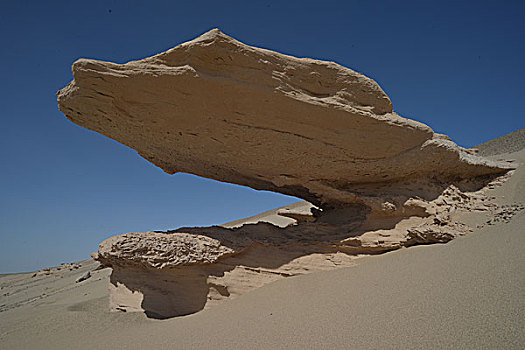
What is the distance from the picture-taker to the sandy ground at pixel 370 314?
2.42m

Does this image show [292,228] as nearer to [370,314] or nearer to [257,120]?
[257,120]

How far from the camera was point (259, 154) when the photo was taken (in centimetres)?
512

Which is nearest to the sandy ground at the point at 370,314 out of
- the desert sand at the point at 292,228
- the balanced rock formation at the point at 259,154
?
the desert sand at the point at 292,228

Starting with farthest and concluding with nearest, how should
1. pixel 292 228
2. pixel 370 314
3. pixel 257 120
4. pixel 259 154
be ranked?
pixel 292 228 → pixel 259 154 → pixel 257 120 → pixel 370 314

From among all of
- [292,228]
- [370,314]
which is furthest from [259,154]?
[370,314]

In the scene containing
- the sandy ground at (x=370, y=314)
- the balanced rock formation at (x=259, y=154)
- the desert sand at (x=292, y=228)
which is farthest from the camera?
the balanced rock formation at (x=259, y=154)

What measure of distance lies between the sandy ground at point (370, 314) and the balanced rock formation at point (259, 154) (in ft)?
1.54

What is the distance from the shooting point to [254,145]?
493 cm

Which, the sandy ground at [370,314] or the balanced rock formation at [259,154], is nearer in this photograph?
the sandy ground at [370,314]

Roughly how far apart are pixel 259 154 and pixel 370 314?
312 centimetres

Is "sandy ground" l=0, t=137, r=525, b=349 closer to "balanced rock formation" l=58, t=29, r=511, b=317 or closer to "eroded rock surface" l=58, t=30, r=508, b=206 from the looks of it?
"balanced rock formation" l=58, t=29, r=511, b=317

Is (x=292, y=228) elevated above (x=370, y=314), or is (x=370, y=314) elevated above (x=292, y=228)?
(x=292, y=228)

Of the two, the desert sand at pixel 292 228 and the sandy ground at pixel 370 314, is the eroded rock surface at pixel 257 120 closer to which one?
the desert sand at pixel 292 228

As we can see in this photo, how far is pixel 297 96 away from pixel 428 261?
10.1 ft
